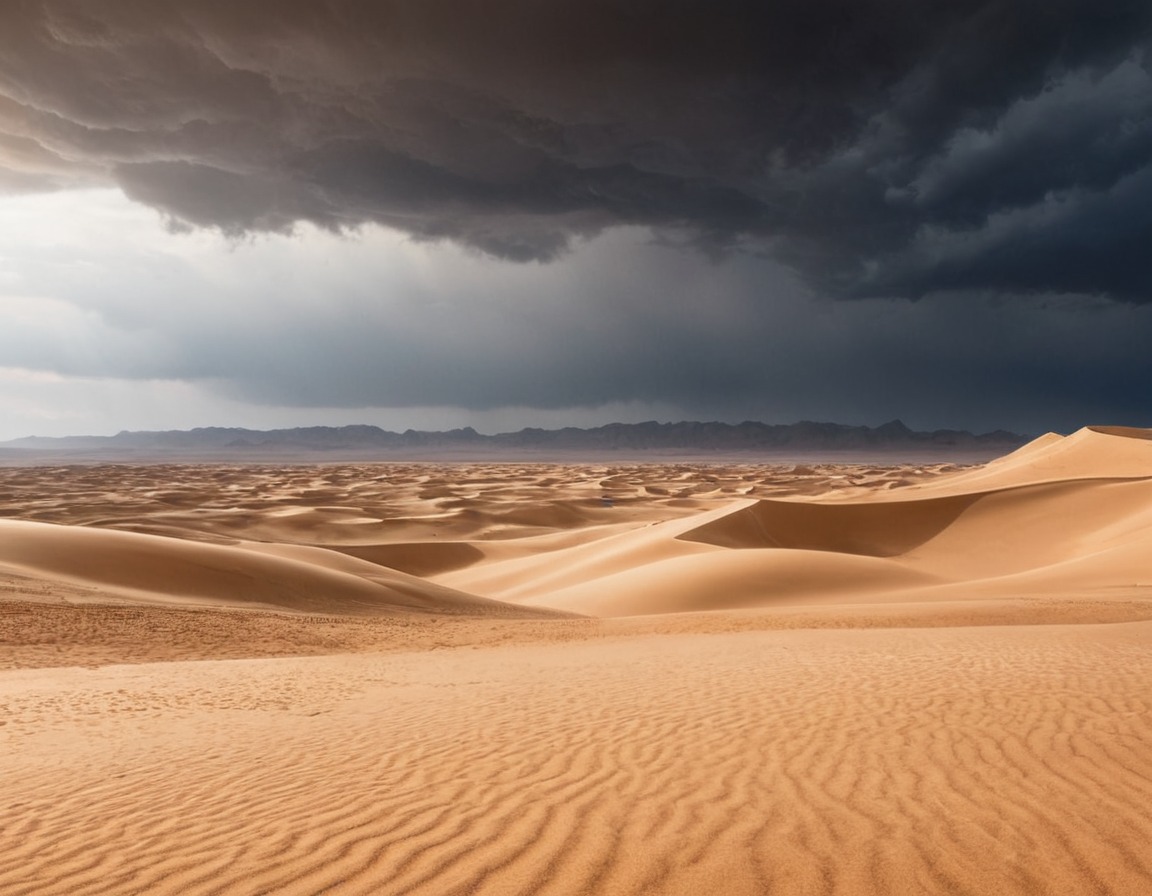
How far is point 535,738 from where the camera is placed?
681 cm

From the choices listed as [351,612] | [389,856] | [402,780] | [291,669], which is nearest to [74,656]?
[291,669]

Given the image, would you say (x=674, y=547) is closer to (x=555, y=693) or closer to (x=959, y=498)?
(x=959, y=498)

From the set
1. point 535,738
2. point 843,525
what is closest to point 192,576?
point 535,738

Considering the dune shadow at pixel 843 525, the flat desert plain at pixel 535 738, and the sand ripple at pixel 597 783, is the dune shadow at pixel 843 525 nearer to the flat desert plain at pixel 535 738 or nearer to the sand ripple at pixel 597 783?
the flat desert plain at pixel 535 738

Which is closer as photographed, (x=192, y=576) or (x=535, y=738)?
(x=535, y=738)

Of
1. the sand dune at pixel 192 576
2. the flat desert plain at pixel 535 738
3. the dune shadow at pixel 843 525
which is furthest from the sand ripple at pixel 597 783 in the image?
the dune shadow at pixel 843 525

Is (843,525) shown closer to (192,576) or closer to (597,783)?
(192,576)

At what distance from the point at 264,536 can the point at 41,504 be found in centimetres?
1576

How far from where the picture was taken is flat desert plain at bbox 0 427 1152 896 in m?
4.16

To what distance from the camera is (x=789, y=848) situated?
13.9ft

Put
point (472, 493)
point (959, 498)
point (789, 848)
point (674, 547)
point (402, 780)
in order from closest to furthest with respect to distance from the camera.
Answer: point (789, 848), point (402, 780), point (674, 547), point (959, 498), point (472, 493)

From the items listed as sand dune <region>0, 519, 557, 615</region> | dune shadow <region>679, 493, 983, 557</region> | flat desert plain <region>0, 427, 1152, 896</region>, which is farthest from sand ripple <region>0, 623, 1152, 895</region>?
dune shadow <region>679, 493, 983, 557</region>

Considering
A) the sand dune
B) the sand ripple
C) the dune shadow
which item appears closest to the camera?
the sand ripple

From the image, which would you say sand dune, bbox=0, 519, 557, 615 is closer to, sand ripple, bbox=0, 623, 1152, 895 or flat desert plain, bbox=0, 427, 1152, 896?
flat desert plain, bbox=0, 427, 1152, 896
